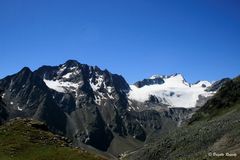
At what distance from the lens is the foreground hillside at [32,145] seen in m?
61.0

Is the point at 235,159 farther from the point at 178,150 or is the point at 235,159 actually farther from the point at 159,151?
the point at 159,151

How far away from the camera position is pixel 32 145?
65250mm

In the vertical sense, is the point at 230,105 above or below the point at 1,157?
above

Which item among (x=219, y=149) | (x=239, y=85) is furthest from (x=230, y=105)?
(x=219, y=149)

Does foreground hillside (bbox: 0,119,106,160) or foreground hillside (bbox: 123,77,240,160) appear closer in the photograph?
foreground hillside (bbox: 123,77,240,160)

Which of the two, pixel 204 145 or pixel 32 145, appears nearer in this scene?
pixel 204 145

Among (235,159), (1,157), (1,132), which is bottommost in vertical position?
→ (235,159)

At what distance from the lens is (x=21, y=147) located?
6384 centimetres

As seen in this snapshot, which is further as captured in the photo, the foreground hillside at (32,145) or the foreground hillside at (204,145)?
the foreground hillside at (32,145)

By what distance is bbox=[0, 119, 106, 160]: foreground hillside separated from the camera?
6097 centimetres

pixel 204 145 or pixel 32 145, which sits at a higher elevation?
pixel 32 145

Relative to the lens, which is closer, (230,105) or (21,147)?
(21,147)

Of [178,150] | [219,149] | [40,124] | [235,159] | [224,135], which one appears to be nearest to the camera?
[235,159]

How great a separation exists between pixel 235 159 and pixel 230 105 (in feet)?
190
